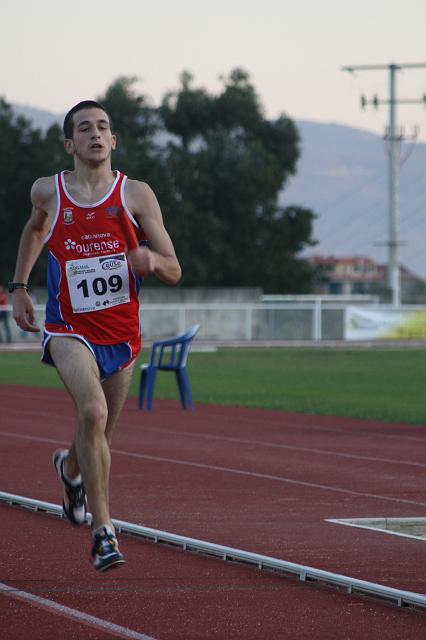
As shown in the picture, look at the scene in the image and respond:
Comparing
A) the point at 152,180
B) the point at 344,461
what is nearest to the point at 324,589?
the point at 344,461

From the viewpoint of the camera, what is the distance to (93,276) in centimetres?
677

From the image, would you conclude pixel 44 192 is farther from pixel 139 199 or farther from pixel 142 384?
pixel 142 384

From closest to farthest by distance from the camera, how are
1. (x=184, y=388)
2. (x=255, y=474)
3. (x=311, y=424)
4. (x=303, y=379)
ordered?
1. (x=255, y=474)
2. (x=311, y=424)
3. (x=184, y=388)
4. (x=303, y=379)

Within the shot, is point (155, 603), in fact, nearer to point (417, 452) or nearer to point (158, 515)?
point (158, 515)

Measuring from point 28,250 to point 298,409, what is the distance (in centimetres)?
1333

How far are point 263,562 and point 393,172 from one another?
48.8 m

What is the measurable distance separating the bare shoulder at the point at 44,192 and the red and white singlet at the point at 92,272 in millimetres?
53

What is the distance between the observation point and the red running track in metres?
5.95

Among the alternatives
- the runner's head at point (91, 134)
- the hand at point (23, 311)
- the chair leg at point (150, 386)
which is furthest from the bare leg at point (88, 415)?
the chair leg at point (150, 386)

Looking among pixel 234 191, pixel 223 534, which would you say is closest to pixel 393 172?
pixel 234 191

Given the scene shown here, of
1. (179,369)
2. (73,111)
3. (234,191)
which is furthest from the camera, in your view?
(234,191)

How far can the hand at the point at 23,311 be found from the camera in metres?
7.11

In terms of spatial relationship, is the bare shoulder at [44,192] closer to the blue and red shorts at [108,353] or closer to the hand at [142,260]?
the blue and red shorts at [108,353]

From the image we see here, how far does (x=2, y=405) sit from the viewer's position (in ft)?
67.3
